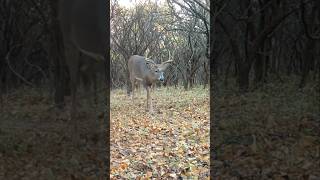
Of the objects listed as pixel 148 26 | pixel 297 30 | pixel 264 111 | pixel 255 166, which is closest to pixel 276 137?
pixel 255 166

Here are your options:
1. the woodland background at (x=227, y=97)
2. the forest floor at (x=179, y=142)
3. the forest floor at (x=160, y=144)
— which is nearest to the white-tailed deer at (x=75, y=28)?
the woodland background at (x=227, y=97)

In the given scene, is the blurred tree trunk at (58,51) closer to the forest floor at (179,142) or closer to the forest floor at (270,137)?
the forest floor at (179,142)

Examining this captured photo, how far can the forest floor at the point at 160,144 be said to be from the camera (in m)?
5.08

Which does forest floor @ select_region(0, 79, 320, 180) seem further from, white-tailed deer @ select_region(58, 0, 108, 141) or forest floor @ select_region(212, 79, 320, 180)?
white-tailed deer @ select_region(58, 0, 108, 141)

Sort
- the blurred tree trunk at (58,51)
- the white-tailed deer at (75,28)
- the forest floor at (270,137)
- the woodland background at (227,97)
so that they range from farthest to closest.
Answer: the blurred tree trunk at (58,51), the white-tailed deer at (75,28), the woodland background at (227,97), the forest floor at (270,137)

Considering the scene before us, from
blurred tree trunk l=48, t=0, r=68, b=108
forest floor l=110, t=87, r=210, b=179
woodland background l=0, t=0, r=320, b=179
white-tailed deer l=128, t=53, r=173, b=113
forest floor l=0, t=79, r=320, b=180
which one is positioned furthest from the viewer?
white-tailed deer l=128, t=53, r=173, b=113

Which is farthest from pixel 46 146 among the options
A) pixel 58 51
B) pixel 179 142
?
pixel 58 51

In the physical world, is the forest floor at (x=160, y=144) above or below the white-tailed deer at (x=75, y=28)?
below

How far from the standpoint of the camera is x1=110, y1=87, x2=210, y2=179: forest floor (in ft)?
16.7

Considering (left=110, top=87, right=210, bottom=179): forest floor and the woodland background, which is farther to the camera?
the woodland background

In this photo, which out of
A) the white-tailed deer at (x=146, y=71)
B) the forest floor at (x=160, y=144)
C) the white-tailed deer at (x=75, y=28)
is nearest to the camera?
the forest floor at (x=160, y=144)

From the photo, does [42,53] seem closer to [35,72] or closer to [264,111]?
[35,72]

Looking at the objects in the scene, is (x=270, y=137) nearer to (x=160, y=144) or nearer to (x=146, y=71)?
(x=160, y=144)

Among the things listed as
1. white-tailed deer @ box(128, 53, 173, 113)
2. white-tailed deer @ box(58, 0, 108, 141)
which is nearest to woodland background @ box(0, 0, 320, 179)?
white-tailed deer @ box(58, 0, 108, 141)
